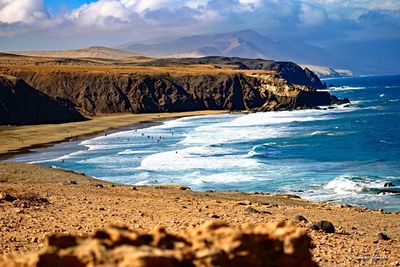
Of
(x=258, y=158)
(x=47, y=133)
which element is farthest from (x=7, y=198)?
(x=47, y=133)

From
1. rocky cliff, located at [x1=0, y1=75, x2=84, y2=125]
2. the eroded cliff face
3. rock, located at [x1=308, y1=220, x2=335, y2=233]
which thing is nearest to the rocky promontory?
the eroded cliff face

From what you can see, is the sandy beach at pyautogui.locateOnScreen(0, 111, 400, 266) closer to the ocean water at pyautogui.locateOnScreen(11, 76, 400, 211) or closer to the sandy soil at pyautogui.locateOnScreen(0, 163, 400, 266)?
the sandy soil at pyautogui.locateOnScreen(0, 163, 400, 266)

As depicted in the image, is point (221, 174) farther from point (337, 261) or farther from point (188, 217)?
point (337, 261)

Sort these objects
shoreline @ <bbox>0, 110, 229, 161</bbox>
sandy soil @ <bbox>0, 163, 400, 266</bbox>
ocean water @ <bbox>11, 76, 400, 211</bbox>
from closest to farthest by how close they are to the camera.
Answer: sandy soil @ <bbox>0, 163, 400, 266</bbox>, ocean water @ <bbox>11, 76, 400, 211</bbox>, shoreline @ <bbox>0, 110, 229, 161</bbox>

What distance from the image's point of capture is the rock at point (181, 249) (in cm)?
557

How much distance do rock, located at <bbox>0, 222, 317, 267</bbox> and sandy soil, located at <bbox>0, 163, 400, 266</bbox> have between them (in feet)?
15.8

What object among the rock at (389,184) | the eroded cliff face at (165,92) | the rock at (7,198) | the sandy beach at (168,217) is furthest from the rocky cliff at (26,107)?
the rock at (7,198)

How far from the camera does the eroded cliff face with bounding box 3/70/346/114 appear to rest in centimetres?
11162

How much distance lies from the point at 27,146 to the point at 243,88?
6894cm

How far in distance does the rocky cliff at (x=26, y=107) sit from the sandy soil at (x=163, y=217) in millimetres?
62050

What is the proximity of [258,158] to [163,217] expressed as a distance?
1145 inches

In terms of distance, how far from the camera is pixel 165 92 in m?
116

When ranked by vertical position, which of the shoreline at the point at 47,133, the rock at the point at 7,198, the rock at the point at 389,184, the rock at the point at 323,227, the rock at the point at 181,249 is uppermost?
the rock at the point at 181,249

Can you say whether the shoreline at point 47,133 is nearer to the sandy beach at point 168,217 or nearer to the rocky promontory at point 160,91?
the rocky promontory at point 160,91
